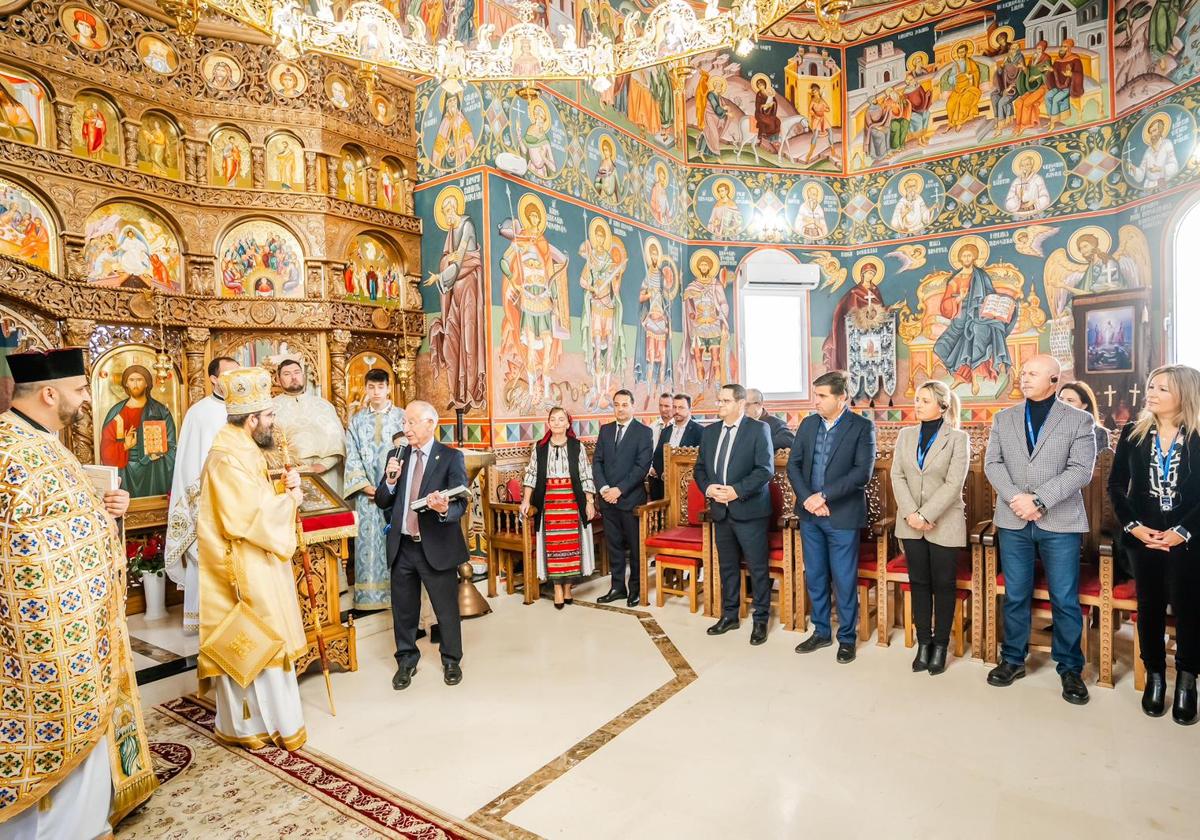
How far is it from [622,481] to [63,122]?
20.0 ft

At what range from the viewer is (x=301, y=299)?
7297mm

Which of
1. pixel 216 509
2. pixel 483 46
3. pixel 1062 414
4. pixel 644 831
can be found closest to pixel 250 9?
pixel 483 46

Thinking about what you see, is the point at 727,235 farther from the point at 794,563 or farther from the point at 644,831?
the point at 644,831

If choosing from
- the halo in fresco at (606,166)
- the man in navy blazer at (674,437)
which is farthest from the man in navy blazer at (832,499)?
the halo in fresco at (606,166)

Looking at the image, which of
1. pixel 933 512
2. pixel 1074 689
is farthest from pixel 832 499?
pixel 1074 689

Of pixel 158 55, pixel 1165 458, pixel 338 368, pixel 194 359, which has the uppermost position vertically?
pixel 158 55

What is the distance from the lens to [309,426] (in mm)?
6562

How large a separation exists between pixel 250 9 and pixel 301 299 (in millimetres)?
3489

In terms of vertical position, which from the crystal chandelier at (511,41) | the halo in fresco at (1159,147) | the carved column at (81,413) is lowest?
the carved column at (81,413)

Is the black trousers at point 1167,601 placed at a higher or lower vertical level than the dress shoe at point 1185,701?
higher

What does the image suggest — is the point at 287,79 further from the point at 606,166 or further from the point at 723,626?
the point at 723,626

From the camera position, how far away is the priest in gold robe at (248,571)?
3.45 metres

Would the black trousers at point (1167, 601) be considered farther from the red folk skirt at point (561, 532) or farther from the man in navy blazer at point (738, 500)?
the red folk skirt at point (561, 532)

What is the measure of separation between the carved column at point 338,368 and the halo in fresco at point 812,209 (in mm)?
8416
